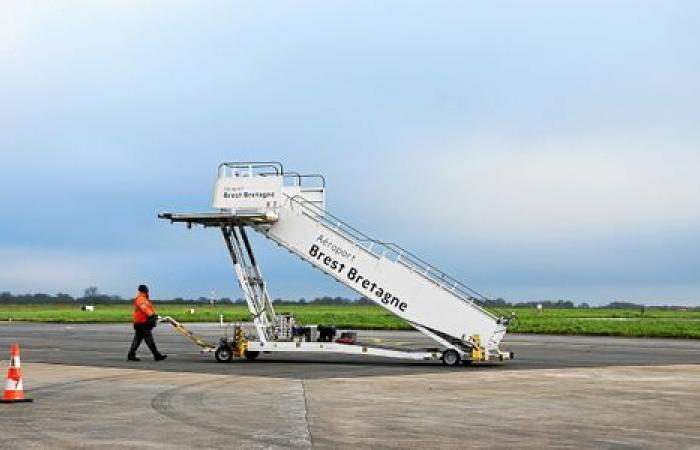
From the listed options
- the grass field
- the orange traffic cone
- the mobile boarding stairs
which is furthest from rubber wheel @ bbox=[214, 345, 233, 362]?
the orange traffic cone

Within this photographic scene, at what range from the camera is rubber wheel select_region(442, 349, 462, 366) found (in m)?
23.3

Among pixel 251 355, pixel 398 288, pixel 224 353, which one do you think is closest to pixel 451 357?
pixel 398 288

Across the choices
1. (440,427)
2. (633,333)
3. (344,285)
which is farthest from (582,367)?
(633,333)

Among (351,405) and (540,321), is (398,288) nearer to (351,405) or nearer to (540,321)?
(351,405)

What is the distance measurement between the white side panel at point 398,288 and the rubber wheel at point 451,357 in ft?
1.62

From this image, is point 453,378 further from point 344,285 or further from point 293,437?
point 293,437

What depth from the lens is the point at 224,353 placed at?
2475 centimetres

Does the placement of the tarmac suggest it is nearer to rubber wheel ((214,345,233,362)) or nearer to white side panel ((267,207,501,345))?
rubber wheel ((214,345,233,362))

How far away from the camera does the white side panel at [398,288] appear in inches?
916

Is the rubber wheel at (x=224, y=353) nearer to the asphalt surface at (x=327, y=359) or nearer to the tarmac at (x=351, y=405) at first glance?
the asphalt surface at (x=327, y=359)

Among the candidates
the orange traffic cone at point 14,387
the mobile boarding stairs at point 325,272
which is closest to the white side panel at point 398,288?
the mobile boarding stairs at point 325,272

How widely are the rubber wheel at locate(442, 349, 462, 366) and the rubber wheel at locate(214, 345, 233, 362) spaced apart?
19.3 feet

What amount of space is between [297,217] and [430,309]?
14.2 ft

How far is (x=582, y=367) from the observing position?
23.5 m
